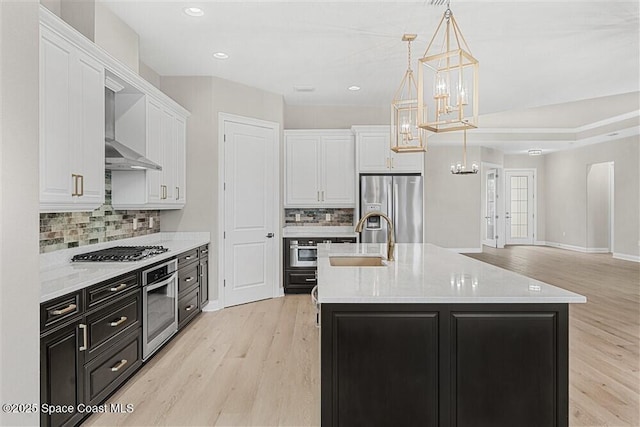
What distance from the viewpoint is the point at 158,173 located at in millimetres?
3918

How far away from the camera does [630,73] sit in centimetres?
456

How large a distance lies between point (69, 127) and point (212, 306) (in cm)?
285

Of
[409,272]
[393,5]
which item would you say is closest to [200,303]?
[409,272]

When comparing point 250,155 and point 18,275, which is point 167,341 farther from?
point 18,275

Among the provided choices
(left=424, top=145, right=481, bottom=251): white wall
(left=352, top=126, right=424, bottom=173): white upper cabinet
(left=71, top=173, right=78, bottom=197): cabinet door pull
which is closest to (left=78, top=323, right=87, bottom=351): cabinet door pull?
(left=71, top=173, right=78, bottom=197): cabinet door pull

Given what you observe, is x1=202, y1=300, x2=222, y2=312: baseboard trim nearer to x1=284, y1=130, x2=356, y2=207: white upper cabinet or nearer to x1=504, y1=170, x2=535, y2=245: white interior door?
x1=284, y1=130, x2=356, y2=207: white upper cabinet

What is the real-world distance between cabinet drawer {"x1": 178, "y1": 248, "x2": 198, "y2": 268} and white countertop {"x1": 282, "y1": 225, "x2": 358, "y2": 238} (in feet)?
→ 5.36

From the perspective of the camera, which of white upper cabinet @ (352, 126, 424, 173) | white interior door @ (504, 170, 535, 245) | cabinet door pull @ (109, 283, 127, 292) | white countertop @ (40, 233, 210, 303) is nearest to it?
white countertop @ (40, 233, 210, 303)

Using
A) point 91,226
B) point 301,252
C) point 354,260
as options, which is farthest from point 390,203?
point 91,226

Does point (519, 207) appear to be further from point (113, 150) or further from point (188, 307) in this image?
point (113, 150)

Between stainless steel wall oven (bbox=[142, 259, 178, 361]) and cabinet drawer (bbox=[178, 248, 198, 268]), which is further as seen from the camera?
cabinet drawer (bbox=[178, 248, 198, 268])

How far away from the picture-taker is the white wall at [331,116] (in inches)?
247

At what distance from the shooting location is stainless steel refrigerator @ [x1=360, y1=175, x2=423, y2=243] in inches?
219

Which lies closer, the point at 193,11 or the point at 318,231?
the point at 193,11
